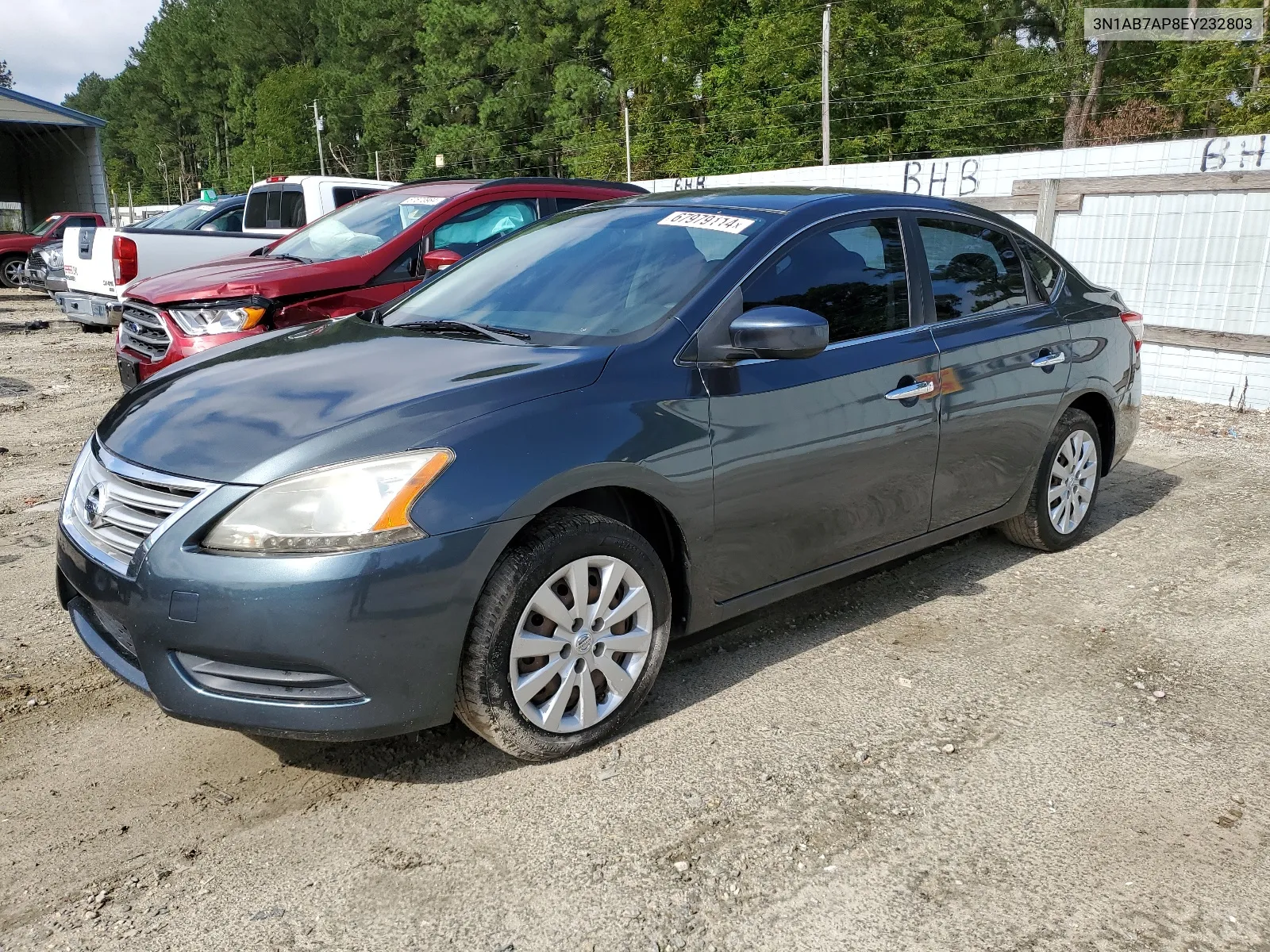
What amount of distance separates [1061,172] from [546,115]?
50.5 meters

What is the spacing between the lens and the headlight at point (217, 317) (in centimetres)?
634

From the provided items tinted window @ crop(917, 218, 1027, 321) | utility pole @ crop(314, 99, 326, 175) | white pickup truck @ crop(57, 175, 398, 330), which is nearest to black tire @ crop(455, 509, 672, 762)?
tinted window @ crop(917, 218, 1027, 321)

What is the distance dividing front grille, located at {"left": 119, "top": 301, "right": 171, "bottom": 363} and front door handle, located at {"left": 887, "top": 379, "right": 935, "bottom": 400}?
4474mm

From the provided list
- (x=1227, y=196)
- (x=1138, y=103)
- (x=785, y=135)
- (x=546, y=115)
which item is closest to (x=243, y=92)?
(x=546, y=115)

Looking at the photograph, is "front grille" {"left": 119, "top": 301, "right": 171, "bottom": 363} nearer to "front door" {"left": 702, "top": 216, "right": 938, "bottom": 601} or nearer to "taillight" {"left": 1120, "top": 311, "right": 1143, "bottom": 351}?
"front door" {"left": 702, "top": 216, "right": 938, "bottom": 601}

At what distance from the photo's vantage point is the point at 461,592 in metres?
2.76

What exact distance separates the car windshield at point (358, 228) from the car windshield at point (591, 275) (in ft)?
10.8

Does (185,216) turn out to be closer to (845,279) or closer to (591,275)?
(591,275)

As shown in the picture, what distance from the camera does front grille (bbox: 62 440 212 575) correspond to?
277cm

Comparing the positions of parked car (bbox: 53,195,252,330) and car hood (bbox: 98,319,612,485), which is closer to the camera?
car hood (bbox: 98,319,612,485)

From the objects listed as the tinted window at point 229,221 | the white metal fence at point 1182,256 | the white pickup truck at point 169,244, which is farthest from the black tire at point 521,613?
the tinted window at point 229,221

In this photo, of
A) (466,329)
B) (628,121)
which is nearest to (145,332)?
(466,329)

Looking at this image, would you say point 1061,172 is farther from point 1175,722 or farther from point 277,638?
point 277,638

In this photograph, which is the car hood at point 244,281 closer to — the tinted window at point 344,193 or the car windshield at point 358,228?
the car windshield at point 358,228
